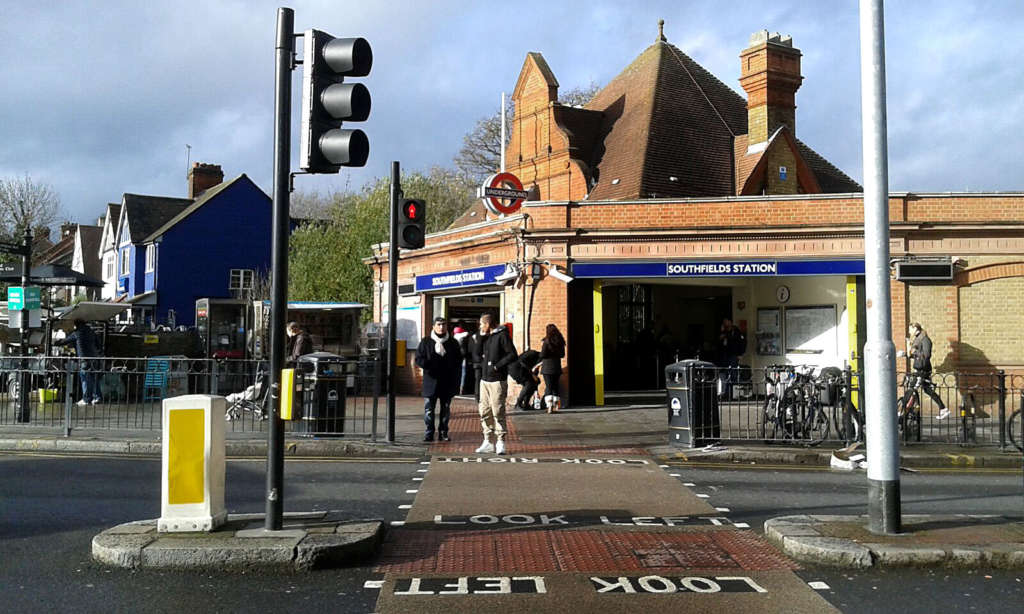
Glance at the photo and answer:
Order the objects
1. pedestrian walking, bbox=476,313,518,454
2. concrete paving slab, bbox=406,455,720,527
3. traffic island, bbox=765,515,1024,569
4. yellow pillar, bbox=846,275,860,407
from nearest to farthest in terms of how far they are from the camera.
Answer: traffic island, bbox=765,515,1024,569, concrete paving slab, bbox=406,455,720,527, pedestrian walking, bbox=476,313,518,454, yellow pillar, bbox=846,275,860,407

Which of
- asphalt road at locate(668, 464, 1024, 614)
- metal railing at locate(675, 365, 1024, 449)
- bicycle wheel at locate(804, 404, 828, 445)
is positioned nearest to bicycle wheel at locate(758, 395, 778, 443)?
metal railing at locate(675, 365, 1024, 449)

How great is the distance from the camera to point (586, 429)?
15.2 m

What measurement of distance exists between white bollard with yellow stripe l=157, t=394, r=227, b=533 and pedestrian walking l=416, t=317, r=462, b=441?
6541mm

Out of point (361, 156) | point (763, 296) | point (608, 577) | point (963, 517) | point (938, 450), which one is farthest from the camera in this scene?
point (763, 296)

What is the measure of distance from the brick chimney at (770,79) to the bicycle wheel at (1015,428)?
13900 mm

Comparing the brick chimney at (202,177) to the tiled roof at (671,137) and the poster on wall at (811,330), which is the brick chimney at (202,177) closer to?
the tiled roof at (671,137)

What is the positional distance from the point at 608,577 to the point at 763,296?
1639 centimetres

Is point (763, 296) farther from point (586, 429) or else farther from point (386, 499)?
point (386, 499)

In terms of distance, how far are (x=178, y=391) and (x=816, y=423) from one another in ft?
32.0

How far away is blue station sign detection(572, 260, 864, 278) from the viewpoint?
18516mm

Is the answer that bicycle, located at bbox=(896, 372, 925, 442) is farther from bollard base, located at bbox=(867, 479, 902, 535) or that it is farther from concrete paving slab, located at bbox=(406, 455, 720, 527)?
bollard base, located at bbox=(867, 479, 902, 535)

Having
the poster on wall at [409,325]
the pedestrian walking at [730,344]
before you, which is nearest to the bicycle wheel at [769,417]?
the pedestrian walking at [730,344]

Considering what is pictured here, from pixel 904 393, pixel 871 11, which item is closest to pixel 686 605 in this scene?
pixel 871 11

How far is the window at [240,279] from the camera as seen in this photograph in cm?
4688
